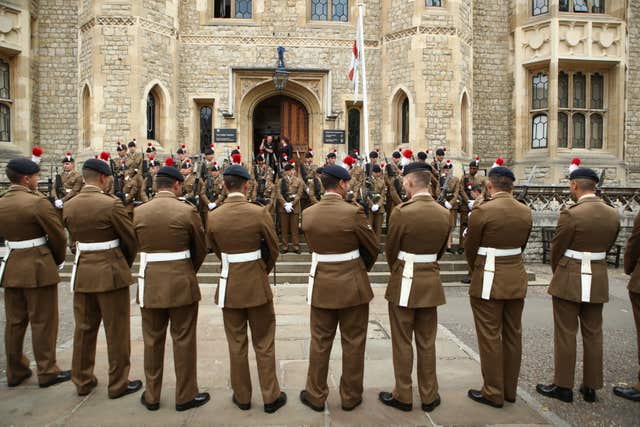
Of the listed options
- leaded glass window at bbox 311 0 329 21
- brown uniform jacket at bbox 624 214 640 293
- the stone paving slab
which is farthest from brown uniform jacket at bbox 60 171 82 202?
brown uniform jacket at bbox 624 214 640 293

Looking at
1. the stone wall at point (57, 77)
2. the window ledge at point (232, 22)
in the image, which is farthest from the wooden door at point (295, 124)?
the stone wall at point (57, 77)

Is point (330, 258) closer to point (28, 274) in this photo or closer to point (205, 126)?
point (28, 274)

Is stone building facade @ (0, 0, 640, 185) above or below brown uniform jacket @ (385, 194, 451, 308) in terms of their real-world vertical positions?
above

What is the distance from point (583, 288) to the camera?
4352 millimetres

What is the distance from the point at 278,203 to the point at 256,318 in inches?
276

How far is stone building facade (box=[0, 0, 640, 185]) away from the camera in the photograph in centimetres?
1527

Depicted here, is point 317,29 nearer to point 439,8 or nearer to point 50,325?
point 439,8

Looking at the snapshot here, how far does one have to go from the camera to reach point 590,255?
4.46m

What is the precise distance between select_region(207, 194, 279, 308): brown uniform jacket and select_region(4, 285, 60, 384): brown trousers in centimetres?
192

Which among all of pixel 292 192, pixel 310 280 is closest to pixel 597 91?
pixel 292 192

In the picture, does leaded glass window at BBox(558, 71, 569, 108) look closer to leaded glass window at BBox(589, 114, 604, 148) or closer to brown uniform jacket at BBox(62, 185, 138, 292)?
leaded glass window at BBox(589, 114, 604, 148)

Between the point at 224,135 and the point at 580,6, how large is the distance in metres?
12.8

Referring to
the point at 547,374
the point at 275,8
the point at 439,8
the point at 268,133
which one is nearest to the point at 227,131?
the point at 268,133

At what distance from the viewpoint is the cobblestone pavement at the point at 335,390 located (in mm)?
3918
